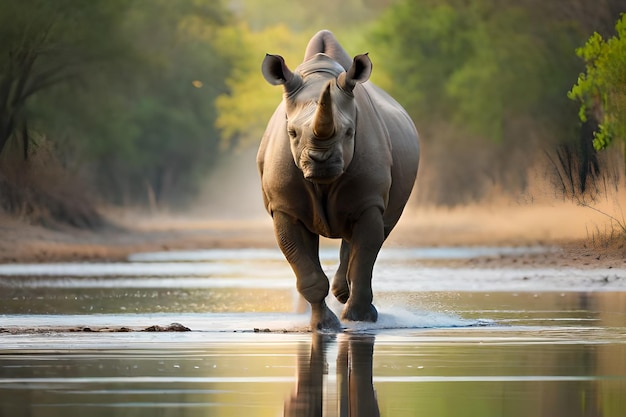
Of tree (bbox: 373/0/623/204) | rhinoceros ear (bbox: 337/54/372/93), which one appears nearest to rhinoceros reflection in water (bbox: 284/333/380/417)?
rhinoceros ear (bbox: 337/54/372/93)

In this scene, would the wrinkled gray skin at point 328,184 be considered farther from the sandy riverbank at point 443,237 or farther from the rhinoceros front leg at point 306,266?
the sandy riverbank at point 443,237

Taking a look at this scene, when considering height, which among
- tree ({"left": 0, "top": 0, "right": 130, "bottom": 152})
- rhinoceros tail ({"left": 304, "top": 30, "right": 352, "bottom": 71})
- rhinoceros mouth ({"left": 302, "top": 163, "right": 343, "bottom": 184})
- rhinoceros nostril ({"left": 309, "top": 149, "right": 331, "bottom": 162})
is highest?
tree ({"left": 0, "top": 0, "right": 130, "bottom": 152})

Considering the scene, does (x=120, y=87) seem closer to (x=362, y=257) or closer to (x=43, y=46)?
(x=43, y=46)

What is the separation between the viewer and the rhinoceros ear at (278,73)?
37.8 ft

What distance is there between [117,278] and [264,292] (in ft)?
11.3

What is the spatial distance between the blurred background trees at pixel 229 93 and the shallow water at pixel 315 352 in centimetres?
497

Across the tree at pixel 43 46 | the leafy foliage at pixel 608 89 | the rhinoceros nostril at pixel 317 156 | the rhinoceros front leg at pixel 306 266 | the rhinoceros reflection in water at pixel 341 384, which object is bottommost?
the rhinoceros reflection in water at pixel 341 384

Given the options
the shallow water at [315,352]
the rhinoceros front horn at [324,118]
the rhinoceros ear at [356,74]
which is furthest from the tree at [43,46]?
the rhinoceros front horn at [324,118]

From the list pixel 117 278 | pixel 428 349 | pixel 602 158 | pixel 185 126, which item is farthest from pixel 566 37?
pixel 428 349

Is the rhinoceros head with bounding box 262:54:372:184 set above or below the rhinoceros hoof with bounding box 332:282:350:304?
above

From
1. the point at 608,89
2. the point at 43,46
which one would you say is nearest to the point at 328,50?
the point at 608,89

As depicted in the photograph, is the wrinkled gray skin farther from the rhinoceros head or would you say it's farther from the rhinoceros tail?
the rhinoceros tail

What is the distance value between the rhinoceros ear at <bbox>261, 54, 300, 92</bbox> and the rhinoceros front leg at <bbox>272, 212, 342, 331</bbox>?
89 cm

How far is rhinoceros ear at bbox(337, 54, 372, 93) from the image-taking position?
11.4m
